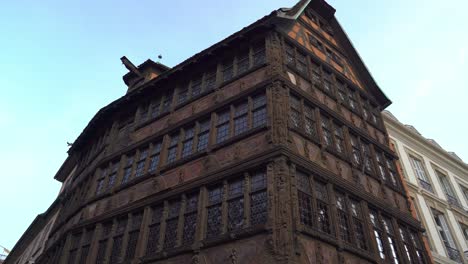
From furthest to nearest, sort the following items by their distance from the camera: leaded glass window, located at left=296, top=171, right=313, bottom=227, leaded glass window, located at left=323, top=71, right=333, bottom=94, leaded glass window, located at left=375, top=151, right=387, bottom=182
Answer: leaded glass window, located at left=323, top=71, right=333, bottom=94, leaded glass window, located at left=375, top=151, right=387, bottom=182, leaded glass window, located at left=296, top=171, right=313, bottom=227

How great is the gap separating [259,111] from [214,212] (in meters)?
3.39

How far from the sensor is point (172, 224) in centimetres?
1086

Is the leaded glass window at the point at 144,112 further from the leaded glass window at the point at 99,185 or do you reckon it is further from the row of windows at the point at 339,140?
the row of windows at the point at 339,140

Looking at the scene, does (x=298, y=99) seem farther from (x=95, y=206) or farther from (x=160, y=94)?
(x=95, y=206)

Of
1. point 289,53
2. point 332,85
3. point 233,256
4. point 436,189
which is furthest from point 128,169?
point 436,189

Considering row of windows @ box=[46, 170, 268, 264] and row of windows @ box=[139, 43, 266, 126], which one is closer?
row of windows @ box=[46, 170, 268, 264]

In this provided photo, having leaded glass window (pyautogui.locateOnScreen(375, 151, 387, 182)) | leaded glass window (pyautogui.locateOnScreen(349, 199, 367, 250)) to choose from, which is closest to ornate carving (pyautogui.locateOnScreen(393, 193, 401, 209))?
leaded glass window (pyautogui.locateOnScreen(375, 151, 387, 182))

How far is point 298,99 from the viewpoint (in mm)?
12133

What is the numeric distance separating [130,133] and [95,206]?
10.7 ft

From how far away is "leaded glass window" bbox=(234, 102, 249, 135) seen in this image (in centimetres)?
1138

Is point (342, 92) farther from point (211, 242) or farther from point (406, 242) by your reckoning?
point (211, 242)

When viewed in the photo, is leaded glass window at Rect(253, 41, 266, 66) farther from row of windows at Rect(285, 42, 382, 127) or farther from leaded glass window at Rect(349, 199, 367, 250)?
leaded glass window at Rect(349, 199, 367, 250)

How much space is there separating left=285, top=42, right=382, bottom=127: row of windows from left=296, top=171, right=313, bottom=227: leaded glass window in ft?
15.1

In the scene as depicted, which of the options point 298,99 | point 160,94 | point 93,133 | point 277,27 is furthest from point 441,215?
point 93,133
